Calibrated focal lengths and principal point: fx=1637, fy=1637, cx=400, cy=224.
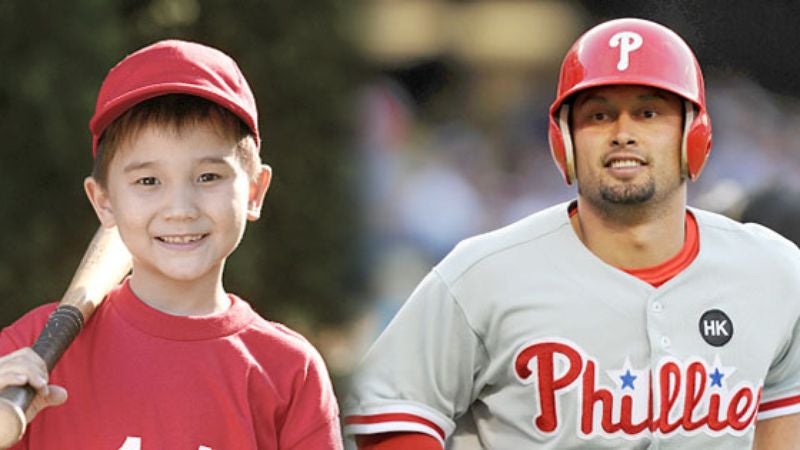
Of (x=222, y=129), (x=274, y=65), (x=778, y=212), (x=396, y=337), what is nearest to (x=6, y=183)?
(x=274, y=65)

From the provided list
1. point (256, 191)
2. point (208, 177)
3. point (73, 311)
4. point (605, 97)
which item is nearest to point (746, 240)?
point (605, 97)

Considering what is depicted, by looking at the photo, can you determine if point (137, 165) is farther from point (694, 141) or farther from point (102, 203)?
point (694, 141)

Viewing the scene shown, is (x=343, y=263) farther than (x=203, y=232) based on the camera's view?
Yes

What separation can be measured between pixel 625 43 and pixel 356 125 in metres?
3.63

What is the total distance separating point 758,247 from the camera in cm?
359

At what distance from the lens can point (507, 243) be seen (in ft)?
11.5

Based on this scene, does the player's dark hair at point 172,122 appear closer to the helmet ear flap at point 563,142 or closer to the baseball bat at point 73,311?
the baseball bat at point 73,311

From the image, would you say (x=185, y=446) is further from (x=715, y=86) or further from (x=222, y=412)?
(x=715, y=86)

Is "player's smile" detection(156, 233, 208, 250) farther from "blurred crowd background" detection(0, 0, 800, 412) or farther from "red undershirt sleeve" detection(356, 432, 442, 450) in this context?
"blurred crowd background" detection(0, 0, 800, 412)

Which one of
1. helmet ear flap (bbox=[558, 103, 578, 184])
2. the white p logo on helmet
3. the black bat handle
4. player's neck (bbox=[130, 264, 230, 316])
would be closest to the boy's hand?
the black bat handle

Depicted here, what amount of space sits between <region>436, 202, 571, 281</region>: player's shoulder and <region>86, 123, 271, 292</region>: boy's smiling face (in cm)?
75

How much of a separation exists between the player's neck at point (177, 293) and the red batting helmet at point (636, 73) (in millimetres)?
923

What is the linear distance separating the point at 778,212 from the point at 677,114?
206cm

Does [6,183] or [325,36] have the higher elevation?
[325,36]
